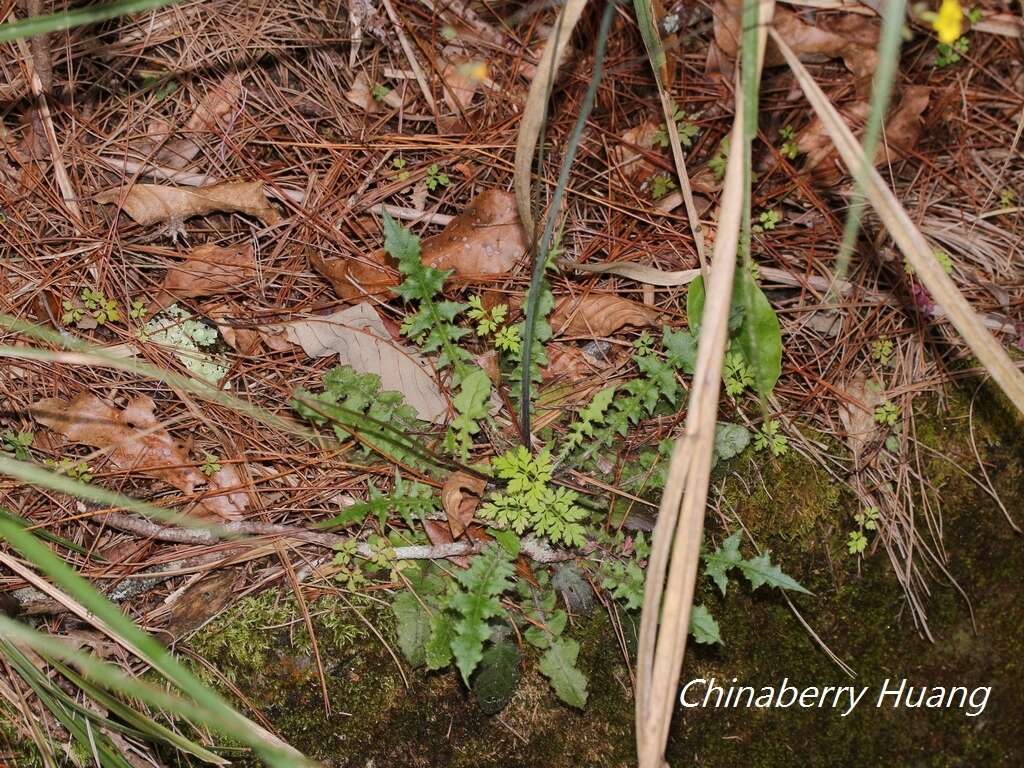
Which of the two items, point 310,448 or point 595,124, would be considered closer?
point 310,448

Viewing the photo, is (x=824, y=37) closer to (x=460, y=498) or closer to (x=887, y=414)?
(x=887, y=414)

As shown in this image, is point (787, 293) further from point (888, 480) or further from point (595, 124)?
point (595, 124)

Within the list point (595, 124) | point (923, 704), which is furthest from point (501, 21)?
point (923, 704)

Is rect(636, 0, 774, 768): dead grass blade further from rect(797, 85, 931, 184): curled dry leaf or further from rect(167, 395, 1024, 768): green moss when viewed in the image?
rect(797, 85, 931, 184): curled dry leaf

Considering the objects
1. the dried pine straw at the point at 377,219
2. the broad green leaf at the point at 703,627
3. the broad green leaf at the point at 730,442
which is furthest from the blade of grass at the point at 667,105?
the broad green leaf at the point at 703,627

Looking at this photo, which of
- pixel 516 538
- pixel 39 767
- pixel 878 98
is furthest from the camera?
Result: pixel 516 538

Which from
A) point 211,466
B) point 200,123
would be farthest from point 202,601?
point 200,123
